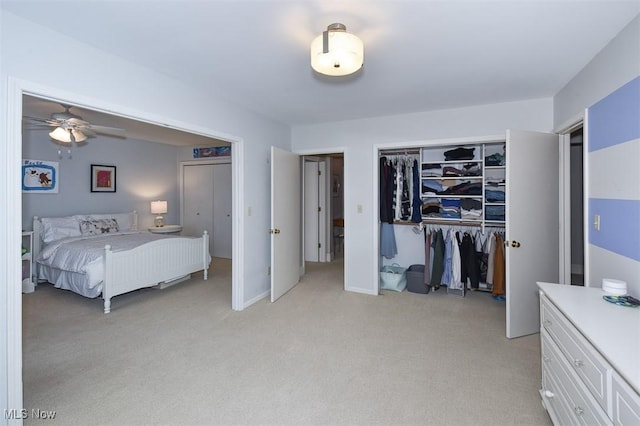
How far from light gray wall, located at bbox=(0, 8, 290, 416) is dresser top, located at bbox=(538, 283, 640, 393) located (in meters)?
2.78

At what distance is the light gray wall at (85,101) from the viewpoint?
5.62 ft

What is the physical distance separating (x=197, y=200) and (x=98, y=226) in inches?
77.3

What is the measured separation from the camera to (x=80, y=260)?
3.70 metres

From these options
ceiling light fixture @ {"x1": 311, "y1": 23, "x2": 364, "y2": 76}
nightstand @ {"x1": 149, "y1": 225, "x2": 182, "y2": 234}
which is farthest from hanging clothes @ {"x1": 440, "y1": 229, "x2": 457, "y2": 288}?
nightstand @ {"x1": 149, "y1": 225, "x2": 182, "y2": 234}

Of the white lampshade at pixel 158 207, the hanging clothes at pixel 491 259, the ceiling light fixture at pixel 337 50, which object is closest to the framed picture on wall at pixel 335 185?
the white lampshade at pixel 158 207

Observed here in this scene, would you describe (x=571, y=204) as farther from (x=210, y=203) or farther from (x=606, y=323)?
(x=210, y=203)

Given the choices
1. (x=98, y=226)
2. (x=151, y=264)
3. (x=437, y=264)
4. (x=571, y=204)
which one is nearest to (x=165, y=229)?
(x=98, y=226)

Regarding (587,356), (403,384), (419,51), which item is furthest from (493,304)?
(419,51)

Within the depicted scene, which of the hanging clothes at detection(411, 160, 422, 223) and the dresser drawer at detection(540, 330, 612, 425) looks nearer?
the dresser drawer at detection(540, 330, 612, 425)

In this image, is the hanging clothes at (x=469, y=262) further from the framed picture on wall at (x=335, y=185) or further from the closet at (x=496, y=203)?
the framed picture on wall at (x=335, y=185)

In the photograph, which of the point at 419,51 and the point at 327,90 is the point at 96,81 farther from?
the point at 419,51

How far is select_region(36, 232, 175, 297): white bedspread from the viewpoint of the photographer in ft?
11.6

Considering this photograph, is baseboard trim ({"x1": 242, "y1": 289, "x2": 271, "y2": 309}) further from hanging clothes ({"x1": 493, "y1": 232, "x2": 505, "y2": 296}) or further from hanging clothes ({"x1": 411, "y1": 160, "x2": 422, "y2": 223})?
hanging clothes ({"x1": 493, "y1": 232, "x2": 505, "y2": 296})

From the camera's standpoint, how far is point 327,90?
302cm
